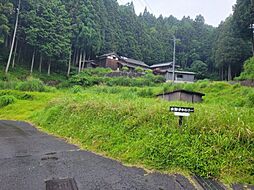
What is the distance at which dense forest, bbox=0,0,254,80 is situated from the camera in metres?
26.8

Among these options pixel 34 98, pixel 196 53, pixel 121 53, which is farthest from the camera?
pixel 196 53

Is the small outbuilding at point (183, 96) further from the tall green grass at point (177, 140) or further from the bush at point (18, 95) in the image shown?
the bush at point (18, 95)

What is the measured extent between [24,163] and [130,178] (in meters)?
2.14

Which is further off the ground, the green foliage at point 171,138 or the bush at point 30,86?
the bush at point 30,86

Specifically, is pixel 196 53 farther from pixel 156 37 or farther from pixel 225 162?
pixel 225 162

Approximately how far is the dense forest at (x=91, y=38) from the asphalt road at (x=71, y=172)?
23.1 metres

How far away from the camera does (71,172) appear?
4.01 m

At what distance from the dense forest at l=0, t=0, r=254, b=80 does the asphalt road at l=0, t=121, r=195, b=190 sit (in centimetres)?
2305

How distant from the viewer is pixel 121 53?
1656 inches

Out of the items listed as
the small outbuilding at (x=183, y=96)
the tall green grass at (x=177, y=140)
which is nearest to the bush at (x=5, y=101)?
the small outbuilding at (x=183, y=96)

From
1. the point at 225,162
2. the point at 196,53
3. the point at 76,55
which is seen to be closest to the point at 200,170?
the point at 225,162

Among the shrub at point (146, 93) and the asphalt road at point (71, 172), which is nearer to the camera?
the asphalt road at point (71, 172)

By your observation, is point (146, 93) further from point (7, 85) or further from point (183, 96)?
point (7, 85)

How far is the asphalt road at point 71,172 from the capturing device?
351 cm
